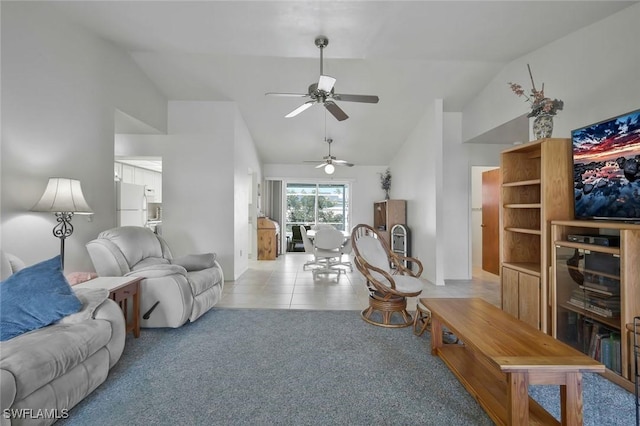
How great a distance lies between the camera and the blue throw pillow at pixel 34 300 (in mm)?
1544

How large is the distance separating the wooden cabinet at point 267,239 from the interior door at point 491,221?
4.57 metres

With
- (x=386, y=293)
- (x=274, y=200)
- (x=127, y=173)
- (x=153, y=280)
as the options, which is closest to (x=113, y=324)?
(x=153, y=280)

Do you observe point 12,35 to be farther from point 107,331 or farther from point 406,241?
point 406,241

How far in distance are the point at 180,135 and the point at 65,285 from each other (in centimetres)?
330

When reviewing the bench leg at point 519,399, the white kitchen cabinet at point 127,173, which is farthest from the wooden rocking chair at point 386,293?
the white kitchen cabinet at point 127,173

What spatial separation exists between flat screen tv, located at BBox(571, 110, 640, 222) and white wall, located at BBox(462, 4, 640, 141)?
0.39 meters

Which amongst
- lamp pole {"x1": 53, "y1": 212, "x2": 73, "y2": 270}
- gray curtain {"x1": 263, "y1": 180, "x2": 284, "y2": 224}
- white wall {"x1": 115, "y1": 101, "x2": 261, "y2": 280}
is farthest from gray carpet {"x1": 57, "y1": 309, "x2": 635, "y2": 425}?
gray curtain {"x1": 263, "y1": 180, "x2": 284, "y2": 224}

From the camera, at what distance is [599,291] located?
2068 mm

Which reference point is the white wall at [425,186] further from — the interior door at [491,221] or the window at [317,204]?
the window at [317,204]

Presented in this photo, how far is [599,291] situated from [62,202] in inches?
172

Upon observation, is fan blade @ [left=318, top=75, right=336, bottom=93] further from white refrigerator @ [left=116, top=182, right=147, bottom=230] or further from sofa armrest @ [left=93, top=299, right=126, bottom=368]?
white refrigerator @ [left=116, top=182, right=147, bottom=230]

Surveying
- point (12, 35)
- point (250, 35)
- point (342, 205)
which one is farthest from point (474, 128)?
point (12, 35)

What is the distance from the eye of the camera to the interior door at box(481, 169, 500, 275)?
16.7 feet

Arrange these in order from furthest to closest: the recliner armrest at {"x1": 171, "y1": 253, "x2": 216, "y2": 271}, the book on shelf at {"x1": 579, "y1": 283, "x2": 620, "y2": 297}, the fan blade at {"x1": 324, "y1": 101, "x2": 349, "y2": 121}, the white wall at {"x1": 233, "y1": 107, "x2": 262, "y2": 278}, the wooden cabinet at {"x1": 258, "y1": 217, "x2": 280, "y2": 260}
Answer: the wooden cabinet at {"x1": 258, "y1": 217, "x2": 280, "y2": 260} → the white wall at {"x1": 233, "y1": 107, "x2": 262, "y2": 278} → the recliner armrest at {"x1": 171, "y1": 253, "x2": 216, "y2": 271} → the fan blade at {"x1": 324, "y1": 101, "x2": 349, "y2": 121} → the book on shelf at {"x1": 579, "y1": 283, "x2": 620, "y2": 297}
